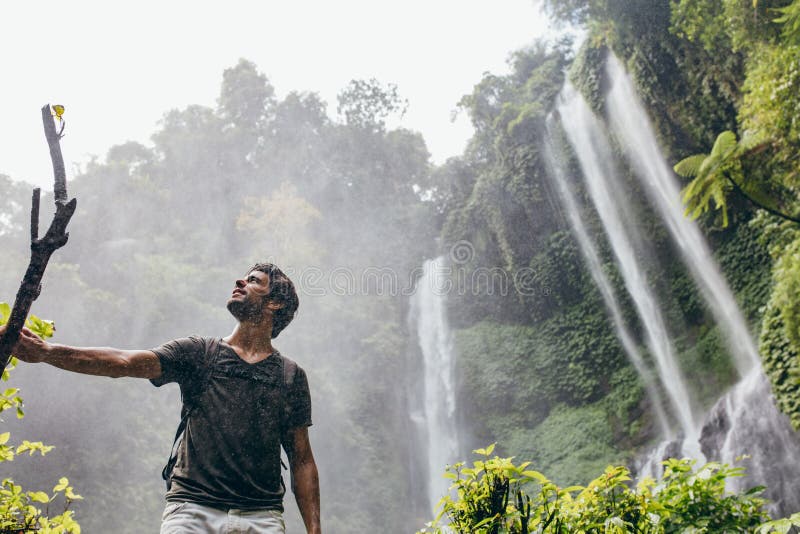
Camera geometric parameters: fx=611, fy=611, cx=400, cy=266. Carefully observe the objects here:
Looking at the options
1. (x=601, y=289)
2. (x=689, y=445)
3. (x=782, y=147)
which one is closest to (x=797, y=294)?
(x=782, y=147)

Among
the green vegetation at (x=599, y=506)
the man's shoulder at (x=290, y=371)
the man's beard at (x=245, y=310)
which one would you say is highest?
the man's beard at (x=245, y=310)

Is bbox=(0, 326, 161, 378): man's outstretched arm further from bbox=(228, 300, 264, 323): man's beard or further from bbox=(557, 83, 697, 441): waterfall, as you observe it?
bbox=(557, 83, 697, 441): waterfall

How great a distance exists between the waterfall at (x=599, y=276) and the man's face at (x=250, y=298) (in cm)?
1162

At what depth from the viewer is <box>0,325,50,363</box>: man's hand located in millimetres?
1664

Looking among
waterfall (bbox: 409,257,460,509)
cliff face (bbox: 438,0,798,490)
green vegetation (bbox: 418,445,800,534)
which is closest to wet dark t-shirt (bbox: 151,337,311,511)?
green vegetation (bbox: 418,445,800,534)

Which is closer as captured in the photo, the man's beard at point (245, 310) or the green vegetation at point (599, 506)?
the green vegetation at point (599, 506)

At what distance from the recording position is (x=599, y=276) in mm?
15086

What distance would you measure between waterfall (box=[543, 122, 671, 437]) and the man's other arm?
11500 millimetres

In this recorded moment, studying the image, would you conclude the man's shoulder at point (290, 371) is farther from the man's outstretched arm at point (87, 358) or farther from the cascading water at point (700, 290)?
the cascading water at point (700, 290)

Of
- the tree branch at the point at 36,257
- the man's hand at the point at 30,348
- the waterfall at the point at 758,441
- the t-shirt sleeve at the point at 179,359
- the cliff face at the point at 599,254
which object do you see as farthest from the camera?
the cliff face at the point at 599,254

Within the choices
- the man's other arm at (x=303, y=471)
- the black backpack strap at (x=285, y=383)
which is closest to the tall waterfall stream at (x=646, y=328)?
the man's other arm at (x=303, y=471)

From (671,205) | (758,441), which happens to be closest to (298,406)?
(758,441)

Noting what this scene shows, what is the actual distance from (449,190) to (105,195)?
13468 mm

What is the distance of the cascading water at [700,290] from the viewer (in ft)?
25.5
